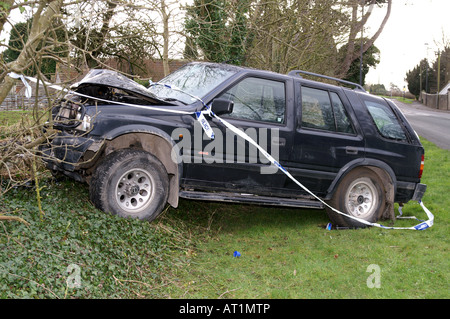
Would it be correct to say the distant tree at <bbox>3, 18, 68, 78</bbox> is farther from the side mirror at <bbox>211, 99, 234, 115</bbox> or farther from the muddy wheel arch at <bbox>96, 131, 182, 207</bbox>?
the side mirror at <bbox>211, 99, 234, 115</bbox>

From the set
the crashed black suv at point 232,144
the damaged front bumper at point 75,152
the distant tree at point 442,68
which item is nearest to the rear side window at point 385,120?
the crashed black suv at point 232,144

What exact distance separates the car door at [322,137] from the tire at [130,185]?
1890 millimetres

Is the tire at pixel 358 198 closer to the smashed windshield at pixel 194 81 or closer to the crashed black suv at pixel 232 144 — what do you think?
the crashed black suv at pixel 232 144

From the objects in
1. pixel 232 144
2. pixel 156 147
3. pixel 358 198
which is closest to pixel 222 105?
pixel 232 144

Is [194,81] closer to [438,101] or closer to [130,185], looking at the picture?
[130,185]

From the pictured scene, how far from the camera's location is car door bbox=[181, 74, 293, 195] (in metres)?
6.35

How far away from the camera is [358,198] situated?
7.57m

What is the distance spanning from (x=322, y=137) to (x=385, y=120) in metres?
1.33

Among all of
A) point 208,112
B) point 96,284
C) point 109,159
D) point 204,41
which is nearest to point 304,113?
point 208,112

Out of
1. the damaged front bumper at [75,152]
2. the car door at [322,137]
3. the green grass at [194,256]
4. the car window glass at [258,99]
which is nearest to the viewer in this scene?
the green grass at [194,256]

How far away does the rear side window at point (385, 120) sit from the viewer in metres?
7.65

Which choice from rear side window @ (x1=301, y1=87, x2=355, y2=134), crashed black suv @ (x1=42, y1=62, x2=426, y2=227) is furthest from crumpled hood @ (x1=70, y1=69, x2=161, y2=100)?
rear side window @ (x1=301, y1=87, x2=355, y2=134)

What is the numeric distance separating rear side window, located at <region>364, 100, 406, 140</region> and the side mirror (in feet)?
8.60

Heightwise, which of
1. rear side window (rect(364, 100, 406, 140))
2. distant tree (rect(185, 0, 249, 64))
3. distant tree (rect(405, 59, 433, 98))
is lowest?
rear side window (rect(364, 100, 406, 140))
